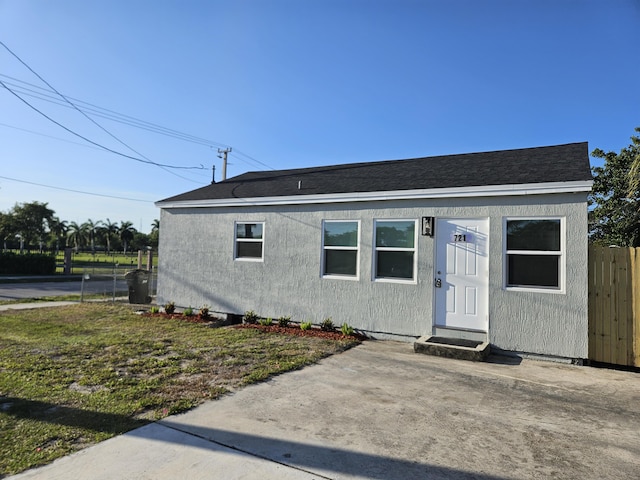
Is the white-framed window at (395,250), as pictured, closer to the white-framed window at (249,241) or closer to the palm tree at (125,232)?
the white-framed window at (249,241)

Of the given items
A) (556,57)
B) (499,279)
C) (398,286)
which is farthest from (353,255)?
(556,57)

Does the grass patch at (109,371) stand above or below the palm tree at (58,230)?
below

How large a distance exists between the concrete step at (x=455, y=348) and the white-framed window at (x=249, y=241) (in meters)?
4.45

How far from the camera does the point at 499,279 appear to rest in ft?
21.7

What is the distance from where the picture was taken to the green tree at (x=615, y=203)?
11.5 meters

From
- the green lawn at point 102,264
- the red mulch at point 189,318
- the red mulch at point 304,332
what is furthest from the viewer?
the green lawn at point 102,264

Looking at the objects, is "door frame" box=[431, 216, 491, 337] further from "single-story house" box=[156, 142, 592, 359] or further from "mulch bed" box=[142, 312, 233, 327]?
"mulch bed" box=[142, 312, 233, 327]

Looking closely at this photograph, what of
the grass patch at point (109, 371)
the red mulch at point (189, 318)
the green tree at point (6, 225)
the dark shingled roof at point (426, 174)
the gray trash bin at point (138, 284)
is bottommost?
the grass patch at point (109, 371)

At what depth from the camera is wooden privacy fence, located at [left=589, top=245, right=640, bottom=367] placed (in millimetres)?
5840

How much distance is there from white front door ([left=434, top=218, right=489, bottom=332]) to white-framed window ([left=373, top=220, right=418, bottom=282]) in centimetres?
51

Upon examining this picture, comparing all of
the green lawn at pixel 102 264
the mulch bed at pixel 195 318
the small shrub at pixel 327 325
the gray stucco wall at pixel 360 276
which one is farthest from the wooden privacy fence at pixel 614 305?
the green lawn at pixel 102 264

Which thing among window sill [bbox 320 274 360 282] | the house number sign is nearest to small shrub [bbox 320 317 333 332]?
window sill [bbox 320 274 360 282]

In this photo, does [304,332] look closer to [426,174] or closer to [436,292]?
[436,292]

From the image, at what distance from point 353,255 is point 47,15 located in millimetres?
9076
